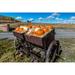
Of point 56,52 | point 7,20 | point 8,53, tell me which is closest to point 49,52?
point 56,52

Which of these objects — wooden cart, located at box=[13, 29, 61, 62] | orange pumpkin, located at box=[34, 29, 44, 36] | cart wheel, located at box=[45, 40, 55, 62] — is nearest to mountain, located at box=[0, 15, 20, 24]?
wooden cart, located at box=[13, 29, 61, 62]

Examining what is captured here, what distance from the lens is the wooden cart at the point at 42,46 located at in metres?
2.93

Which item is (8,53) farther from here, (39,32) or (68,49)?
(68,49)

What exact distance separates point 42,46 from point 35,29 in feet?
0.64

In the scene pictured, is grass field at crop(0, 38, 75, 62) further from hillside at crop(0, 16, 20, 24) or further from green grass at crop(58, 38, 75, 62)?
Result: hillside at crop(0, 16, 20, 24)

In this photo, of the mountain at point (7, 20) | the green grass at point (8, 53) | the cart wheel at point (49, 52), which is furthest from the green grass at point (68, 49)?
the mountain at point (7, 20)

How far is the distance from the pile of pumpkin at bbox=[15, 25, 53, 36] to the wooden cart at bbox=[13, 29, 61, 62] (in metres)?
0.04

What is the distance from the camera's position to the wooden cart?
2.93m
